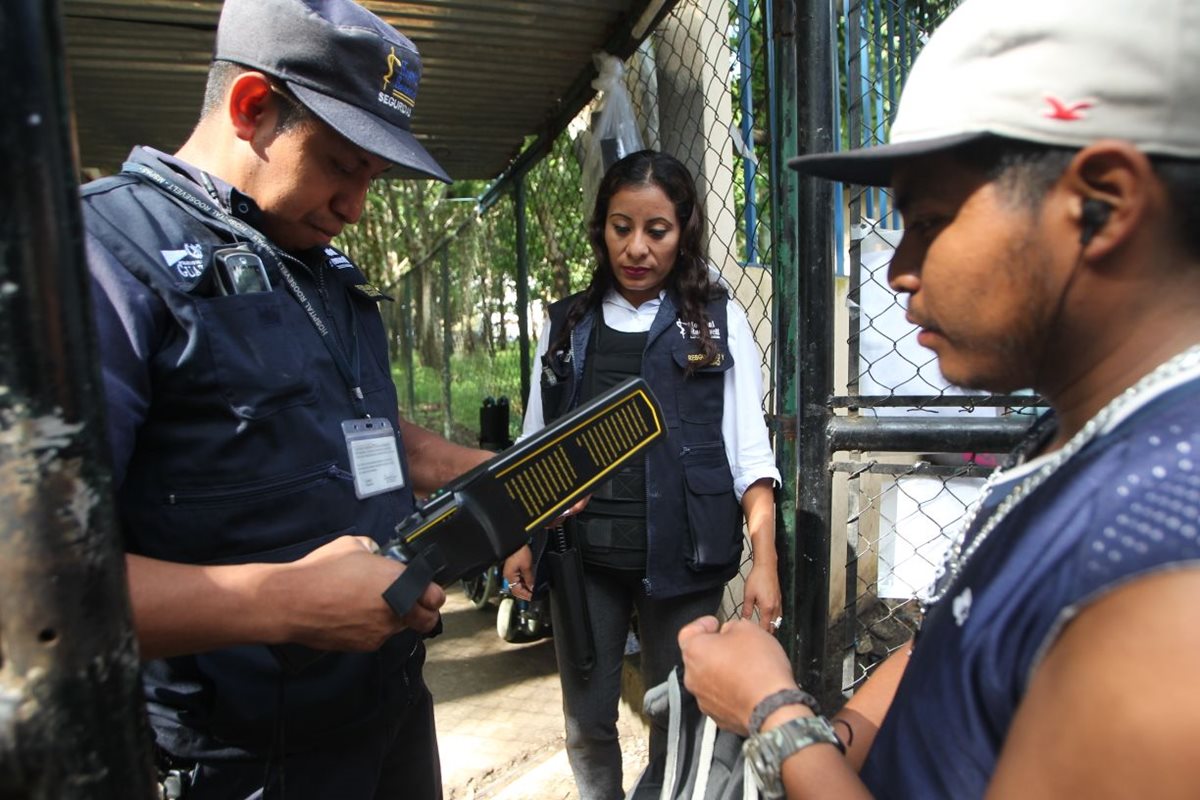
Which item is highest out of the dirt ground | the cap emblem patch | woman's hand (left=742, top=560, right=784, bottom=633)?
the cap emblem patch

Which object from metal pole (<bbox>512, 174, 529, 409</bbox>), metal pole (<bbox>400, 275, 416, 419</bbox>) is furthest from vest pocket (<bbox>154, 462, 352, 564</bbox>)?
metal pole (<bbox>400, 275, 416, 419</bbox>)

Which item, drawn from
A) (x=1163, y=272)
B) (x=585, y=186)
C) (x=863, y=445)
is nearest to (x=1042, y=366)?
(x=1163, y=272)

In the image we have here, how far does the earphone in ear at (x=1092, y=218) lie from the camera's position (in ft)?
2.20

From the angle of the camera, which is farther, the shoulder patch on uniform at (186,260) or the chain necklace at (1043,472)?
the shoulder patch on uniform at (186,260)

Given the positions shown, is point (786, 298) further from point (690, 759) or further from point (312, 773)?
point (312, 773)

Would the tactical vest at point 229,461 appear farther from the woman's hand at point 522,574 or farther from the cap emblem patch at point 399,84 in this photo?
the woman's hand at point 522,574

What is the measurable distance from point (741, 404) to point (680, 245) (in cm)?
52

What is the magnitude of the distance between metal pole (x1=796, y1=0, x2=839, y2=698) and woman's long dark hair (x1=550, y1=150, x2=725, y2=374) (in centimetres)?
42

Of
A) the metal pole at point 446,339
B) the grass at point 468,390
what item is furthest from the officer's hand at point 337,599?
the metal pole at point 446,339

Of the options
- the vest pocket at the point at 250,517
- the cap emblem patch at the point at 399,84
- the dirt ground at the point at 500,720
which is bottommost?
the dirt ground at the point at 500,720

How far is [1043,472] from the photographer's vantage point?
73cm

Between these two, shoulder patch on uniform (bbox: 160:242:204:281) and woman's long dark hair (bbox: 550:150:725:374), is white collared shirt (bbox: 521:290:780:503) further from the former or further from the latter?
shoulder patch on uniform (bbox: 160:242:204:281)

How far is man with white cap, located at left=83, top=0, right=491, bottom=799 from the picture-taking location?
109 centimetres

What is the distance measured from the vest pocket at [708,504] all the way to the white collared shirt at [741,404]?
39 millimetres
